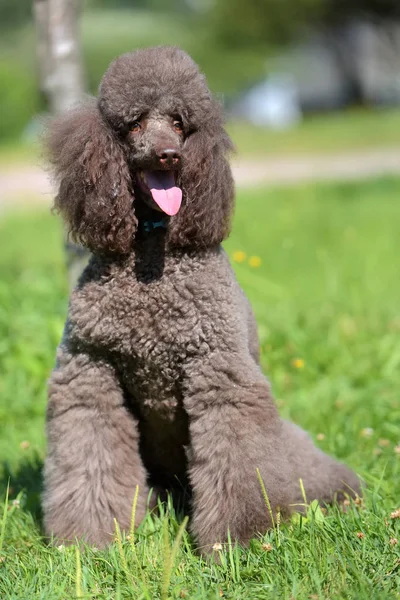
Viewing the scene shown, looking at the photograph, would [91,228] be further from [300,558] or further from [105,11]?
[105,11]

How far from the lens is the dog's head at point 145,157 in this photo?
287 cm

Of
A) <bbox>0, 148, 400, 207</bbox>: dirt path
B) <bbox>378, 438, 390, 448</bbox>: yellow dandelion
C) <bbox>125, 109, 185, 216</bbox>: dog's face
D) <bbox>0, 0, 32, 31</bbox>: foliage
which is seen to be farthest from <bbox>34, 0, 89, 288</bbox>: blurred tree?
<bbox>0, 0, 32, 31</bbox>: foliage

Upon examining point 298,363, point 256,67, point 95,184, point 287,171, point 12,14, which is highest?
point 12,14

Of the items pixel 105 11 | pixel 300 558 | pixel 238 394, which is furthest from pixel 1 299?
pixel 105 11

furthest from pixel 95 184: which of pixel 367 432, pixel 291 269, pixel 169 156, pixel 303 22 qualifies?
pixel 303 22

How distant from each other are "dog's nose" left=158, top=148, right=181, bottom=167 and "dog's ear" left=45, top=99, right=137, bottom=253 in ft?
0.72

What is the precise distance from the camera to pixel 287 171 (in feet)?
52.2

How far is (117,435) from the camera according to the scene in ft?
10.4

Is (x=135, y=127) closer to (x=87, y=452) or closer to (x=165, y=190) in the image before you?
(x=165, y=190)

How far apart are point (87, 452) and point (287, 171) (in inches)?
527

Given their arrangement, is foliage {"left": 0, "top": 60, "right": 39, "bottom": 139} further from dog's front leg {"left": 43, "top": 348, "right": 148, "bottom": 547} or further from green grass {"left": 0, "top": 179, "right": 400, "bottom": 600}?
dog's front leg {"left": 43, "top": 348, "right": 148, "bottom": 547}

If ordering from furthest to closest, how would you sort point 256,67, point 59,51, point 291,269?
point 256,67 → point 291,269 → point 59,51

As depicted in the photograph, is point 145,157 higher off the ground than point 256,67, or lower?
lower

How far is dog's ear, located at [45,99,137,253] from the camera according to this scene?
2.92 metres
